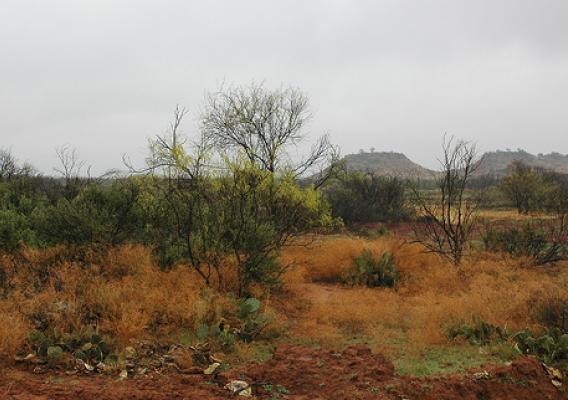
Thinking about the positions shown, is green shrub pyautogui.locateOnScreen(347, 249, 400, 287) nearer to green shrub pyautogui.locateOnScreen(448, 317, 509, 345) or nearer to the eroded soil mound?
green shrub pyautogui.locateOnScreen(448, 317, 509, 345)

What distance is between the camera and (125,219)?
10.6 m

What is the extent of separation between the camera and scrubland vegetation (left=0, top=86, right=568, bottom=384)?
232 inches

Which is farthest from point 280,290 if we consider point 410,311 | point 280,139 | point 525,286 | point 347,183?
point 347,183

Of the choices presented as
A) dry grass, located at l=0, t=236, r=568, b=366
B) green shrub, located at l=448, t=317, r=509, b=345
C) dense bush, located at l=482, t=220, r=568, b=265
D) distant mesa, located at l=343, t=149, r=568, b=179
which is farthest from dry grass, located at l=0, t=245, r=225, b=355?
distant mesa, located at l=343, t=149, r=568, b=179

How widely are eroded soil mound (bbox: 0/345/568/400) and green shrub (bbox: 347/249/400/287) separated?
5661 mm

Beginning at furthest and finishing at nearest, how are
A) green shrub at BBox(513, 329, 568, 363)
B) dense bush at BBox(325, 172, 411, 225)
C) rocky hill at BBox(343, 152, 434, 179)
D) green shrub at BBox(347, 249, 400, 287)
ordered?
rocky hill at BBox(343, 152, 434, 179), dense bush at BBox(325, 172, 411, 225), green shrub at BBox(347, 249, 400, 287), green shrub at BBox(513, 329, 568, 363)

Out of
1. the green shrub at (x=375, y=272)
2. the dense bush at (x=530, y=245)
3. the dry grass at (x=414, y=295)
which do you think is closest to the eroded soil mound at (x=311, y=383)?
the dry grass at (x=414, y=295)

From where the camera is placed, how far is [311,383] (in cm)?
464

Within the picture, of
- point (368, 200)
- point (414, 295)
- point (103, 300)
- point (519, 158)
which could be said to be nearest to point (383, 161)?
point (519, 158)

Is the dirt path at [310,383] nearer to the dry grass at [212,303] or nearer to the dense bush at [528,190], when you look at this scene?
the dry grass at [212,303]

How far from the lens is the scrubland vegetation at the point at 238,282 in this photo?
5898 millimetres

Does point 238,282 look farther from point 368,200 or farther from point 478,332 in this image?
point 368,200

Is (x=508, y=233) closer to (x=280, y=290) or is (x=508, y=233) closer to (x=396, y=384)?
(x=280, y=290)

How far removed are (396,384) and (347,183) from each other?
24533 millimetres
